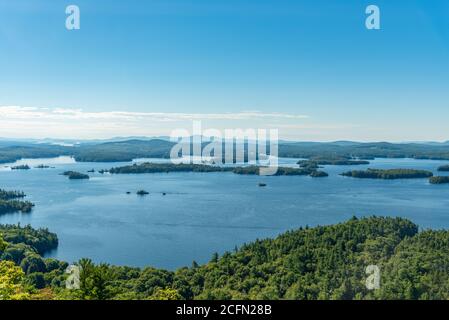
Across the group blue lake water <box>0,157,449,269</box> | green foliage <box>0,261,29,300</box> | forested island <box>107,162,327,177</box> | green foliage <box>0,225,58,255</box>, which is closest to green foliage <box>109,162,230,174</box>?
forested island <box>107,162,327,177</box>

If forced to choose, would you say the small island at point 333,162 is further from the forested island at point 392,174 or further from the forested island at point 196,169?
the forested island at point 392,174

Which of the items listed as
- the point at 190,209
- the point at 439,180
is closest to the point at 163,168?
the point at 190,209

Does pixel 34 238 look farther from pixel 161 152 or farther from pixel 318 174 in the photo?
pixel 161 152

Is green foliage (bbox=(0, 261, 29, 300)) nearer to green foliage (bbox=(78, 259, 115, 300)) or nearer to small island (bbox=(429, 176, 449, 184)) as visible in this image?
green foliage (bbox=(78, 259, 115, 300))

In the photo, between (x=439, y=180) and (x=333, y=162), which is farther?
(x=333, y=162)

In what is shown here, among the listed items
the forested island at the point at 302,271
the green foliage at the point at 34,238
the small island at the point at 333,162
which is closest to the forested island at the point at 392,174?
the small island at the point at 333,162
